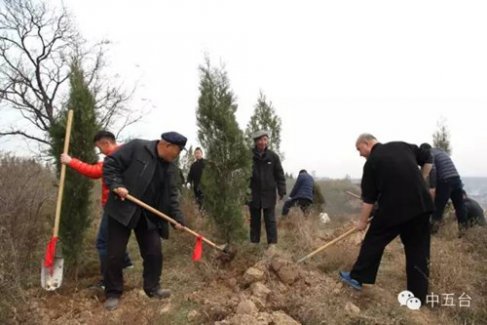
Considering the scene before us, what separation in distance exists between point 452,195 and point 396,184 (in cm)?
311

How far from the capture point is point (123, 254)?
4.56 m

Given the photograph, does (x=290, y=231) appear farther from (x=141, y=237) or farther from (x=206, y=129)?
(x=141, y=237)

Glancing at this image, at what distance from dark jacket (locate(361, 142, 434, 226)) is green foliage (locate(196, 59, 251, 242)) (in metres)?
2.08

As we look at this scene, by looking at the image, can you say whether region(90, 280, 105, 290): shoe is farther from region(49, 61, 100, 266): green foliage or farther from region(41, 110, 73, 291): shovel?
region(49, 61, 100, 266): green foliage

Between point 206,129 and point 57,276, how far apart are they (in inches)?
109

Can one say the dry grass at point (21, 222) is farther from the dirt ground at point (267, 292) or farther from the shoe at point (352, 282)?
the shoe at point (352, 282)

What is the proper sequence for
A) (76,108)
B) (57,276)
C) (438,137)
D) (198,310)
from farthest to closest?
1. (438,137)
2. (76,108)
3. (57,276)
4. (198,310)

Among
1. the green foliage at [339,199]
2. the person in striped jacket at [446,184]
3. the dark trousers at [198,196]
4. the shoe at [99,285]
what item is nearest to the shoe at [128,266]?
the shoe at [99,285]

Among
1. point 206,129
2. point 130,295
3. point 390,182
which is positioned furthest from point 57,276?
point 390,182

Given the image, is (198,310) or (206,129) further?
(206,129)

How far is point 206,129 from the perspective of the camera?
255 inches

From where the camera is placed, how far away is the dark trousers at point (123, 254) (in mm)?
4535

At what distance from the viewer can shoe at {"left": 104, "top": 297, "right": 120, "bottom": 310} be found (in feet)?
14.6

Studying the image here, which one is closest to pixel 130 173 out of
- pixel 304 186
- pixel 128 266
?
pixel 128 266
